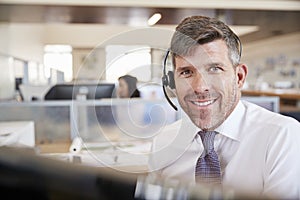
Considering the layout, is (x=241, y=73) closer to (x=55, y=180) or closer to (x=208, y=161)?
(x=208, y=161)

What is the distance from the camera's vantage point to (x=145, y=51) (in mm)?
753

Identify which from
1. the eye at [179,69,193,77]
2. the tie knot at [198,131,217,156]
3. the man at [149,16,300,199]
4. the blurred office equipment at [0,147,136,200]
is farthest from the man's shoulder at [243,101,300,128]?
the blurred office equipment at [0,147,136,200]

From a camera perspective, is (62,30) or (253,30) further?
(62,30)

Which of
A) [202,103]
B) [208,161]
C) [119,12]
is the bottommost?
[208,161]

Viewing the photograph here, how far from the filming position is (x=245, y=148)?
728 mm

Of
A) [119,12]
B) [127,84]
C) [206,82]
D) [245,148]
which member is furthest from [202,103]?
[119,12]

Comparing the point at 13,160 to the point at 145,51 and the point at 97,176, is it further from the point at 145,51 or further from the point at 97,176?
the point at 145,51

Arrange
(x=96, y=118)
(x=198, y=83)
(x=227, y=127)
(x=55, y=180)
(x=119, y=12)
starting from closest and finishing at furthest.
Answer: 1. (x=55, y=180)
2. (x=198, y=83)
3. (x=227, y=127)
4. (x=96, y=118)
5. (x=119, y=12)

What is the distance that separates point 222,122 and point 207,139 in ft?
0.16

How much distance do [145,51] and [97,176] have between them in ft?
1.71

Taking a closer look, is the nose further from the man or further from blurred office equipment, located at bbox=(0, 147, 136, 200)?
blurred office equipment, located at bbox=(0, 147, 136, 200)

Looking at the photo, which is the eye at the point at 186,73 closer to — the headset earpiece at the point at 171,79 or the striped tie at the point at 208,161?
the headset earpiece at the point at 171,79

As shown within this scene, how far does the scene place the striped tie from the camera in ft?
2.22

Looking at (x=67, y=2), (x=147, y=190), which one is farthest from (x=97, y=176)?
(x=67, y=2)
